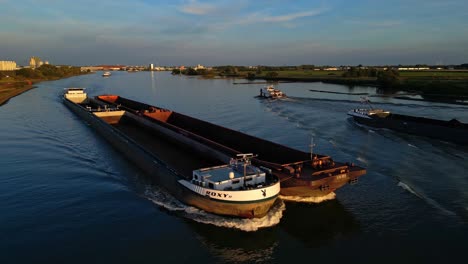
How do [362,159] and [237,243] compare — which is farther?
[362,159]

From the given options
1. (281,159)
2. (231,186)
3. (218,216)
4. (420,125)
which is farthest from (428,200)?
(420,125)

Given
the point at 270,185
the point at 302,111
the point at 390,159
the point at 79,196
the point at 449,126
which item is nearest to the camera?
the point at 270,185

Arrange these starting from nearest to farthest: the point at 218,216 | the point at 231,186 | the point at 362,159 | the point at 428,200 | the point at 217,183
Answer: the point at 217,183
the point at 231,186
the point at 218,216
the point at 428,200
the point at 362,159

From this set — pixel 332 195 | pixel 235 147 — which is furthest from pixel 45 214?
pixel 332 195

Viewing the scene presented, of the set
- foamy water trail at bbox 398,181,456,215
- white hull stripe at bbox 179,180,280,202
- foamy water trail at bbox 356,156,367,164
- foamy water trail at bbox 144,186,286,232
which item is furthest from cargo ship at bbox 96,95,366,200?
foamy water trail at bbox 356,156,367,164

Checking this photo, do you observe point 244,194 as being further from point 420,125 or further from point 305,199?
point 420,125

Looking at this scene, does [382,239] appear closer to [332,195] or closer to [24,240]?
[332,195]
